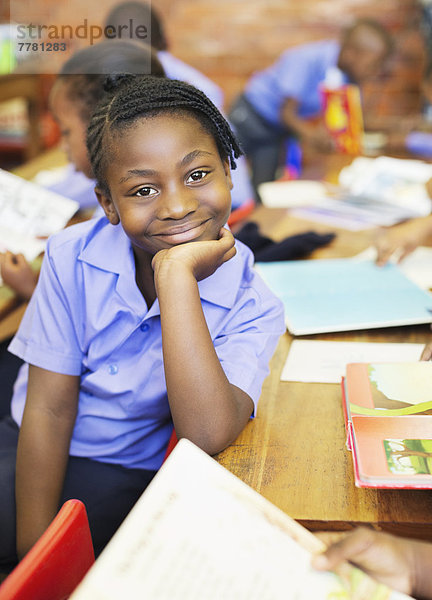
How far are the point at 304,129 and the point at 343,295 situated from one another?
2.25 metres

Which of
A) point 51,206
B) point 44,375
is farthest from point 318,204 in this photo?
point 44,375

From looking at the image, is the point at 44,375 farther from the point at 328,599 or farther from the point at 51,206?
the point at 51,206

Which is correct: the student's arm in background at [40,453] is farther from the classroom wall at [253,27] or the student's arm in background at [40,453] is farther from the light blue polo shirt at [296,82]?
the classroom wall at [253,27]

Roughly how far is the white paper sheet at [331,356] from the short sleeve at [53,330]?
35 centimetres

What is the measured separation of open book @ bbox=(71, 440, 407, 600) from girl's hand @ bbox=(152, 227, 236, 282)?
292 millimetres

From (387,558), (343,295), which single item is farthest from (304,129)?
(387,558)

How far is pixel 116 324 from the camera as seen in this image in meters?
0.98

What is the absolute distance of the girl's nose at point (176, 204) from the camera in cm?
86

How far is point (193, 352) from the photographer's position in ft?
2.60

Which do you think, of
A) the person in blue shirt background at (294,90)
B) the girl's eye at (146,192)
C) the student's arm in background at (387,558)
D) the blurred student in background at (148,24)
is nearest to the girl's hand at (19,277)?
the girl's eye at (146,192)

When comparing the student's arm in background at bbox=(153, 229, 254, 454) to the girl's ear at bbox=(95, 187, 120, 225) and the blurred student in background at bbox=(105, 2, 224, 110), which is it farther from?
the blurred student in background at bbox=(105, 2, 224, 110)

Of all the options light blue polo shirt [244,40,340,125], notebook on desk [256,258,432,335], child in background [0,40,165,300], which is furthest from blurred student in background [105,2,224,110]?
light blue polo shirt [244,40,340,125]

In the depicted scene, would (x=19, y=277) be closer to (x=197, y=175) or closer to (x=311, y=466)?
(x=197, y=175)

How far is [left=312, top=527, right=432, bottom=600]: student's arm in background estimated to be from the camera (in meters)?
0.60
